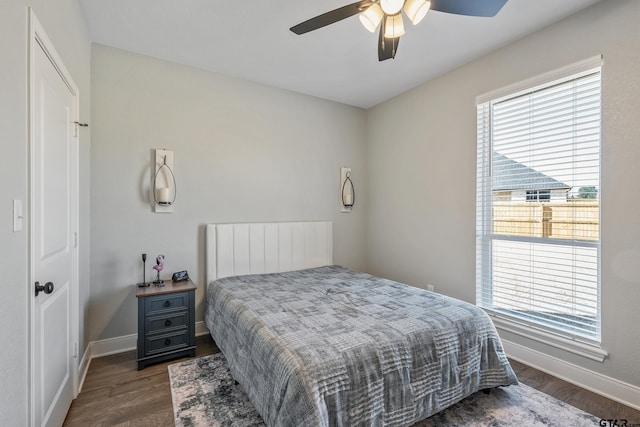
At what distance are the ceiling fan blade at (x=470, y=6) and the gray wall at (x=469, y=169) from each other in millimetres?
1102

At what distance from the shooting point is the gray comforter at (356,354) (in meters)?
1.43

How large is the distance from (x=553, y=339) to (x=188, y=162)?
3.68m

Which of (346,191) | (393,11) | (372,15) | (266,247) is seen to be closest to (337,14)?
(372,15)

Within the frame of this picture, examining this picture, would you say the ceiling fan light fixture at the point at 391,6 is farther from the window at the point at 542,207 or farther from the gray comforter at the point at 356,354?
the gray comforter at the point at 356,354

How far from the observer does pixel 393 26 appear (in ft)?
5.93

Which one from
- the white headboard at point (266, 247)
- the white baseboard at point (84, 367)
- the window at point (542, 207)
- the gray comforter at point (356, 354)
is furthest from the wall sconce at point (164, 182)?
the window at point (542, 207)

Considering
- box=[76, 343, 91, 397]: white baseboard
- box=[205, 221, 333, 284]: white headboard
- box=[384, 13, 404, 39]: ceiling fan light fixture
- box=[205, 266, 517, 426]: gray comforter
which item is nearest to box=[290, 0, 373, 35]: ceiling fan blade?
box=[384, 13, 404, 39]: ceiling fan light fixture

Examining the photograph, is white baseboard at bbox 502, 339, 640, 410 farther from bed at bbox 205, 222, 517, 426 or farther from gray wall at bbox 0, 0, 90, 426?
gray wall at bbox 0, 0, 90, 426

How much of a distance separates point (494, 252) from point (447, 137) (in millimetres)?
1302

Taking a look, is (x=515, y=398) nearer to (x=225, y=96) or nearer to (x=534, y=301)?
(x=534, y=301)

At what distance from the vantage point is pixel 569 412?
6.33ft

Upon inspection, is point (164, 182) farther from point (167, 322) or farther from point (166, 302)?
point (167, 322)

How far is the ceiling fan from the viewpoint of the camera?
1663mm

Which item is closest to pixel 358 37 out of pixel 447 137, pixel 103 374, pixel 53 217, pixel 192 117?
pixel 447 137
